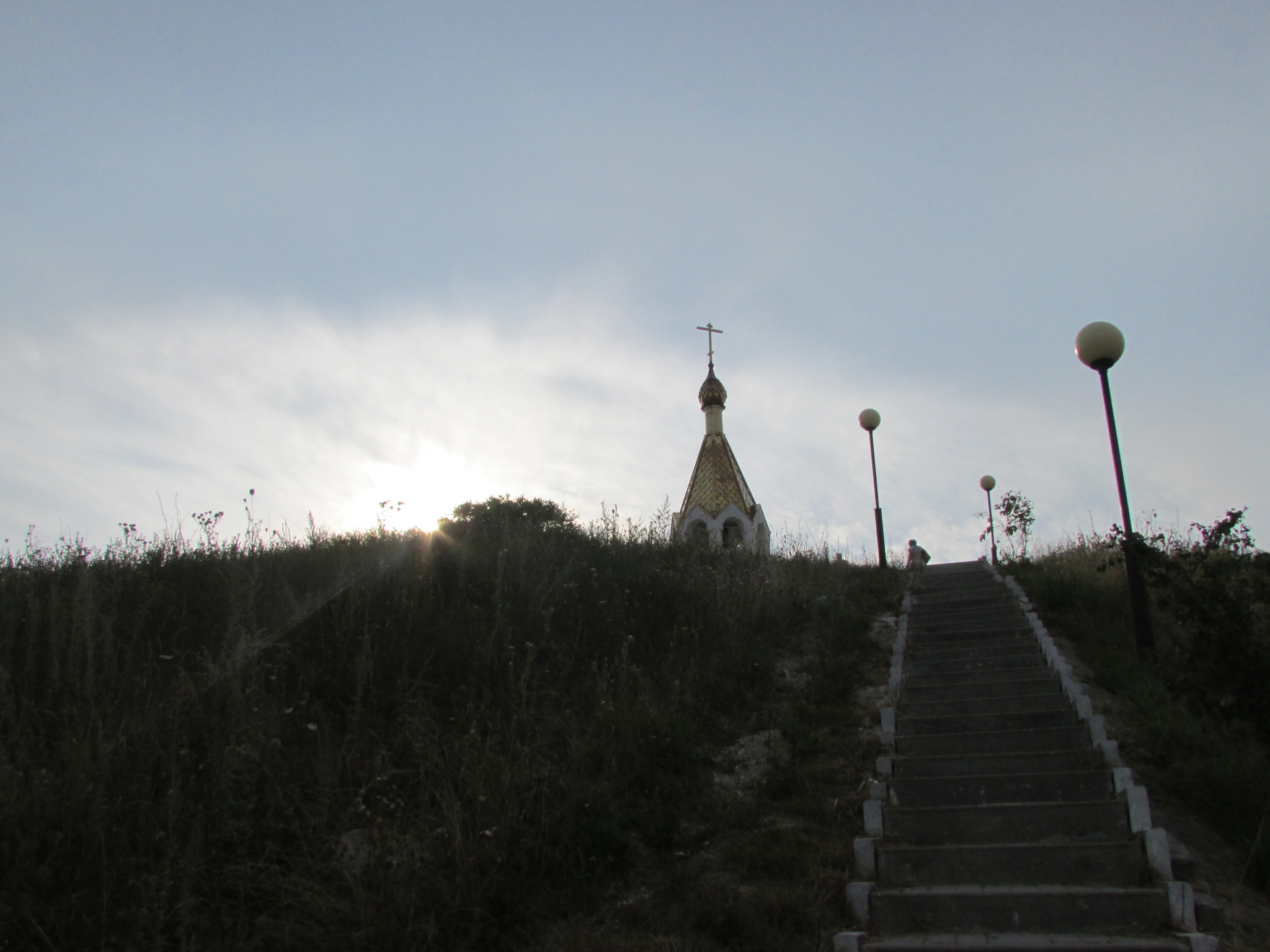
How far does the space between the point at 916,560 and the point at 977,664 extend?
795cm

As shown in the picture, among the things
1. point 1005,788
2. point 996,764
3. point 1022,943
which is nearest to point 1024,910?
point 1022,943

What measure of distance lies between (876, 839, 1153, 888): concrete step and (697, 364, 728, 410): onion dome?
22.9m

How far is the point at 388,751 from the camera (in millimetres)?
7246

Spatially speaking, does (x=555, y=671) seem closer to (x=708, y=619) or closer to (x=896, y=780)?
(x=708, y=619)

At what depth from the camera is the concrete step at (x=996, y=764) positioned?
25.1ft

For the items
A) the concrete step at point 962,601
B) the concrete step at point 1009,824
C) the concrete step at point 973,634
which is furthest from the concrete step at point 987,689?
the concrete step at point 962,601

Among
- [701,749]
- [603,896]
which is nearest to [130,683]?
[603,896]

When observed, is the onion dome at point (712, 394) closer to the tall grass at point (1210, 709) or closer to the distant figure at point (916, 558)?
the distant figure at point (916, 558)

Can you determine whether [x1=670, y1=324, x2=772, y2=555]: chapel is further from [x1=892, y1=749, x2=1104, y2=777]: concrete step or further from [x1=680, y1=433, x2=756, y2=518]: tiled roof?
[x1=892, y1=749, x2=1104, y2=777]: concrete step

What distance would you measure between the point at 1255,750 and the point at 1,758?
9676mm

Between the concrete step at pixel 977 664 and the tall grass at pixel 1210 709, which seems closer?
the tall grass at pixel 1210 709

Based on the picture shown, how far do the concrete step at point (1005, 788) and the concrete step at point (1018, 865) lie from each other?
0.78 m

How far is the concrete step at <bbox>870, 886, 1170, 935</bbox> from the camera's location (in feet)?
18.4

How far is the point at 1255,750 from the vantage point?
7383 millimetres
